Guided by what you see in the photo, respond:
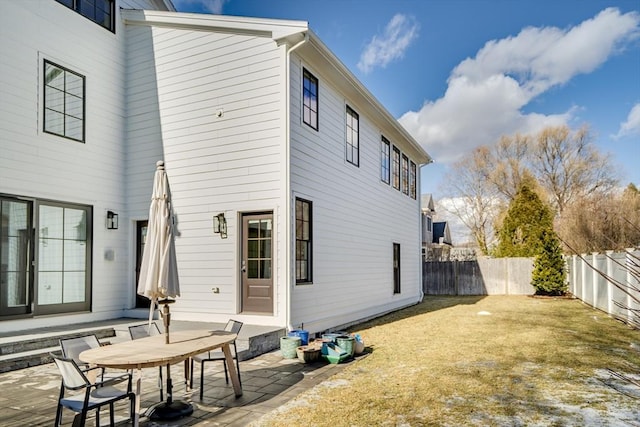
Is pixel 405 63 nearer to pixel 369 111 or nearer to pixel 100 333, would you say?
pixel 369 111

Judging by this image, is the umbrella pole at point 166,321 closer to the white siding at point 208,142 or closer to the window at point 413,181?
the white siding at point 208,142

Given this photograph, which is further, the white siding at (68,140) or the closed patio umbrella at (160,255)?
the white siding at (68,140)

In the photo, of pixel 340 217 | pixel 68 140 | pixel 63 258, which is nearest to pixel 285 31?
pixel 340 217

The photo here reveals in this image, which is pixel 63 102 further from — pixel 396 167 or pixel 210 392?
pixel 396 167

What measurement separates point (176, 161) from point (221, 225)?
65.9 inches

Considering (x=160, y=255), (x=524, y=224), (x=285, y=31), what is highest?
(x=285, y=31)

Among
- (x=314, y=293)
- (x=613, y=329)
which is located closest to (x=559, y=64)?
(x=613, y=329)

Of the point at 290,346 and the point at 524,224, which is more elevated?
the point at 524,224

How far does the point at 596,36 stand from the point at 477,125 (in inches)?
1032

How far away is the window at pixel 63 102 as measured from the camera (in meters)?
7.60

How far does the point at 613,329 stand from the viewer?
881 centimetres

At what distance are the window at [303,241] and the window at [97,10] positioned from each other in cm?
550

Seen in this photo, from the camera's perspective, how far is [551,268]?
51.6 feet

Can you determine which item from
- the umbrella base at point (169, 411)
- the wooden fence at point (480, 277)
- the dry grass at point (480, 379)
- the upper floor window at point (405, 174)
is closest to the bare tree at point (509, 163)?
Result: the wooden fence at point (480, 277)
